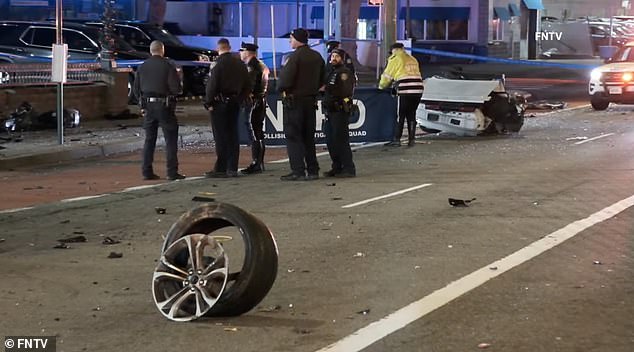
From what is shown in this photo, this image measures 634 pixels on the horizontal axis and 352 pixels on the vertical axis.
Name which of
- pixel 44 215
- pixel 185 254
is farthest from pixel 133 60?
pixel 185 254

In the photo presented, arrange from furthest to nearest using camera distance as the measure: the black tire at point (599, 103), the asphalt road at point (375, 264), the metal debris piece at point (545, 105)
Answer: the metal debris piece at point (545, 105) → the black tire at point (599, 103) → the asphalt road at point (375, 264)

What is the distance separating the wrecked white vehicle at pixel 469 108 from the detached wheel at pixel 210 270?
42.2ft

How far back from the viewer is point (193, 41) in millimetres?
46094

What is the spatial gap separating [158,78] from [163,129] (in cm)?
69

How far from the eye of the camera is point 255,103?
1488 cm

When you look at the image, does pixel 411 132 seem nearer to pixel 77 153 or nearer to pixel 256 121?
pixel 256 121

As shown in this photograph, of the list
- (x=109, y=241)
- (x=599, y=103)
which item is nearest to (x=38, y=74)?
(x=109, y=241)

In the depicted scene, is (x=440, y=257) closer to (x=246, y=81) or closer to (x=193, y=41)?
(x=246, y=81)

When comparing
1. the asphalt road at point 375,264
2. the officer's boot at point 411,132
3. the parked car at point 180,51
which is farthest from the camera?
the parked car at point 180,51

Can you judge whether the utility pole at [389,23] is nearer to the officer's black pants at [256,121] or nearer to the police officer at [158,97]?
the officer's black pants at [256,121]

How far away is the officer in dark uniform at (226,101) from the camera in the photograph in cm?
1426

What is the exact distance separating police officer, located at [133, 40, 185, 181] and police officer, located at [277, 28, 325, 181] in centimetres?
144

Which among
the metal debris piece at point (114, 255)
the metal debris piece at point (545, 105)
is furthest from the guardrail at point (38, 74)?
the metal debris piece at point (114, 255)

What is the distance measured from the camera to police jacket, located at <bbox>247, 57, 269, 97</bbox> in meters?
14.7
